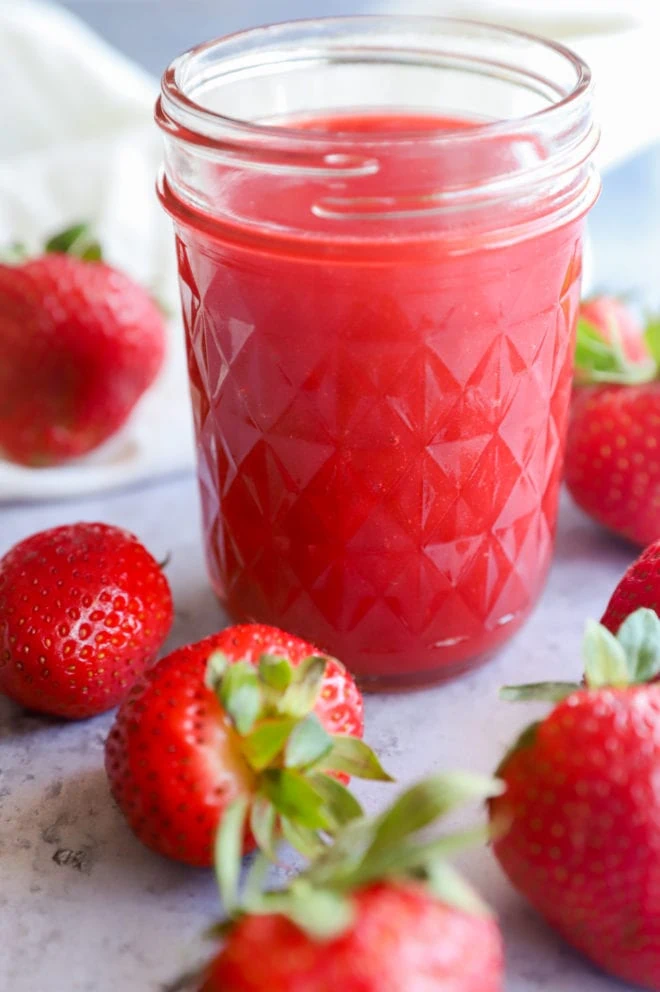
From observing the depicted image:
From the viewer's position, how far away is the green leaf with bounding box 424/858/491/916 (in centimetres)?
69

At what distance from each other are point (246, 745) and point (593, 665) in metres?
0.24

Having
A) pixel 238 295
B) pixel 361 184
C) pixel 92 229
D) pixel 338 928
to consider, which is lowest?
pixel 92 229

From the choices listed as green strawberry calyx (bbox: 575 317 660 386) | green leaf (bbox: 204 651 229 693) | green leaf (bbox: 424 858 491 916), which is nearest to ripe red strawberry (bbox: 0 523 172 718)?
green leaf (bbox: 204 651 229 693)

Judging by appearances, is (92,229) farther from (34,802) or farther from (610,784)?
(610,784)

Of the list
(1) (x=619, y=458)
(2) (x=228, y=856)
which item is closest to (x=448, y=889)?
(2) (x=228, y=856)

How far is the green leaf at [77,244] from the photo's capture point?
1.53 metres

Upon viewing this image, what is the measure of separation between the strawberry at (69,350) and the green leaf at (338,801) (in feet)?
2.63

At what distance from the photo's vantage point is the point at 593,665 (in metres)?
0.84

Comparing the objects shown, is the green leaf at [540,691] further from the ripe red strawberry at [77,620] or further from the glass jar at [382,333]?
the ripe red strawberry at [77,620]

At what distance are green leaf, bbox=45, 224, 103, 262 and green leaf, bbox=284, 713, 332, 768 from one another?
89 cm

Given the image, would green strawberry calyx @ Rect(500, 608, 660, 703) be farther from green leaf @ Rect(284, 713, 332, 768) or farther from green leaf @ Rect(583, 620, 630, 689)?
green leaf @ Rect(284, 713, 332, 768)

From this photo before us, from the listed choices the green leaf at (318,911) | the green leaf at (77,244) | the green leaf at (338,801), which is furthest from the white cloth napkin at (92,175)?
the green leaf at (318,911)

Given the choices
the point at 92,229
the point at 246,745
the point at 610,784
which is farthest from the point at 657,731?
the point at 92,229

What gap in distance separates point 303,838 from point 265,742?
7 cm
